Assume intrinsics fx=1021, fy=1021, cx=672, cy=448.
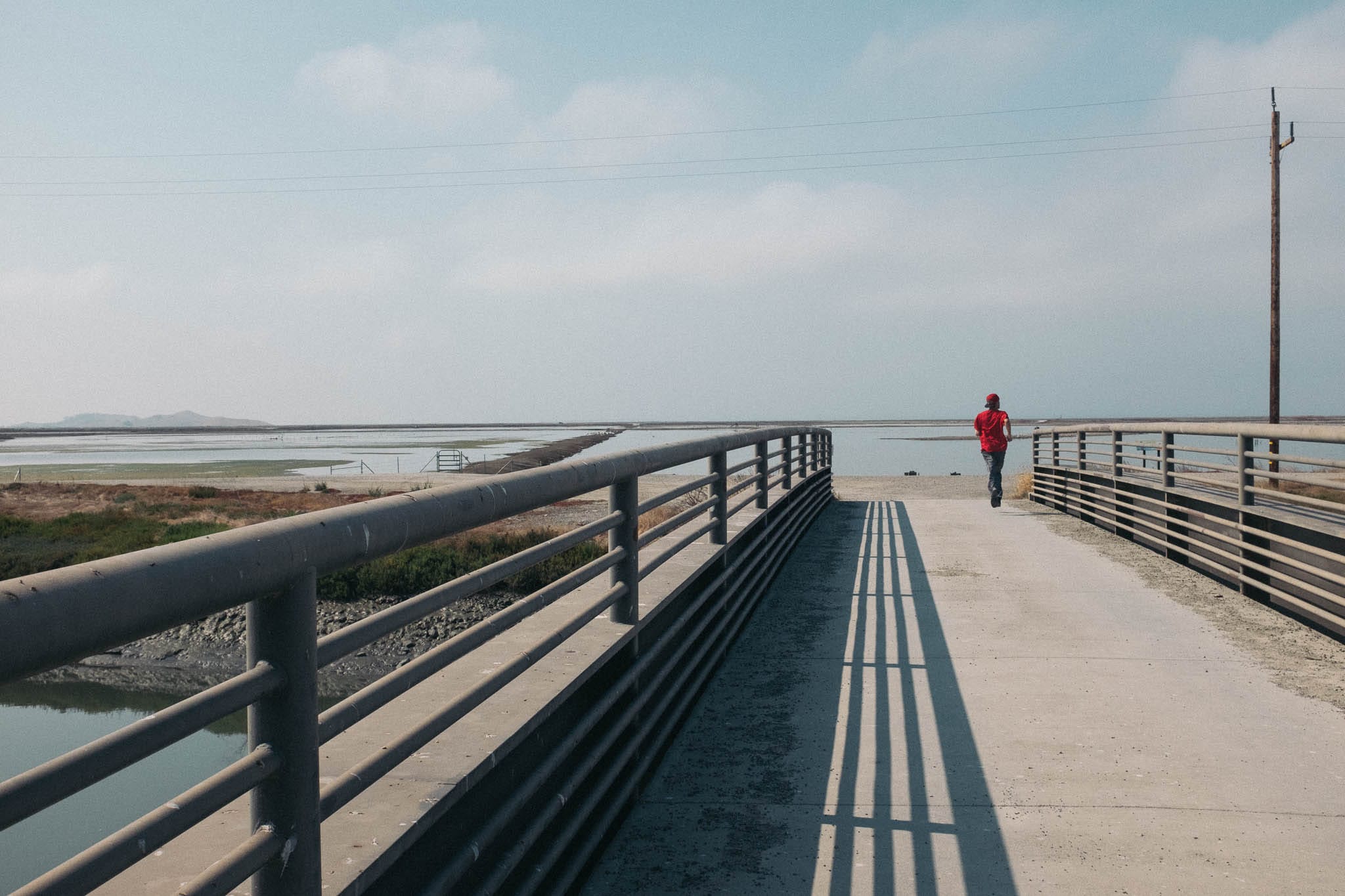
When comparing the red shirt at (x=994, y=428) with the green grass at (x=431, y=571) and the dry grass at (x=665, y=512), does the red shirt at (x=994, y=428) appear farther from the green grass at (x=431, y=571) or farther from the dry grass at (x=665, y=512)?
the green grass at (x=431, y=571)

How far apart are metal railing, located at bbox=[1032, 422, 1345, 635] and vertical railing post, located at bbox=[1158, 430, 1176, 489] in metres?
0.01

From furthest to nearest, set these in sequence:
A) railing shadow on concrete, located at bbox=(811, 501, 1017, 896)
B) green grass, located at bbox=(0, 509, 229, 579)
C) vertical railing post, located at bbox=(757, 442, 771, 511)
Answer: green grass, located at bbox=(0, 509, 229, 579) → vertical railing post, located at bbox=(757, 442, 771, 511) → railing shadow on concrete, located at bbox=(811, 501, 1017, 896)

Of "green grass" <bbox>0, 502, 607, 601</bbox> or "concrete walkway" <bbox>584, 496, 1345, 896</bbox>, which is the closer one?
"concrete walkway" <bbox>584, 496, 1345, 896</bbox>

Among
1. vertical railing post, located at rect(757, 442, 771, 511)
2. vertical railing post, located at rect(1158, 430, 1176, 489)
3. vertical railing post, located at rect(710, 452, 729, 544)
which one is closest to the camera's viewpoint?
vertical railing post, located at rect(710, 452, 729, 544)

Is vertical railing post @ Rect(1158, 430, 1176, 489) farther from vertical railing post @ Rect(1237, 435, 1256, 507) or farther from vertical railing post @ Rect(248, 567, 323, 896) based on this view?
vertical railing post @ Rect(248, 567, 323, 896)

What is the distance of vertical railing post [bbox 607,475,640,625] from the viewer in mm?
4418

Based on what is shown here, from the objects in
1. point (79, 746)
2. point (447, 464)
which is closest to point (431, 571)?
point (79, 746)

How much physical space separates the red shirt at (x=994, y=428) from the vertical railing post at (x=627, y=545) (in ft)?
48.8

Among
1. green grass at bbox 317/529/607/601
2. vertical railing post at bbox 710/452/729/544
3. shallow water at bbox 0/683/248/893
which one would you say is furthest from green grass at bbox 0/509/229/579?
vertical railing post at bbox 710/452/729/544

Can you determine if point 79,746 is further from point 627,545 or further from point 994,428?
Result: point 994,428

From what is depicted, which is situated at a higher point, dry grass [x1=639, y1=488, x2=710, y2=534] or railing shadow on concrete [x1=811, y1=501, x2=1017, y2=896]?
railing shadow on concrete [x1=811, y1=501, x2=1017, y2=896]

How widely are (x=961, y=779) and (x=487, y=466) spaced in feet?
181

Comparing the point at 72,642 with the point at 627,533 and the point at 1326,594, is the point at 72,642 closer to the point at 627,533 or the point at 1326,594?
the point at 627,533

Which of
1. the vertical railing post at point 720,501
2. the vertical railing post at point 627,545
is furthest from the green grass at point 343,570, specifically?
the vertical railing post at point 627,545
